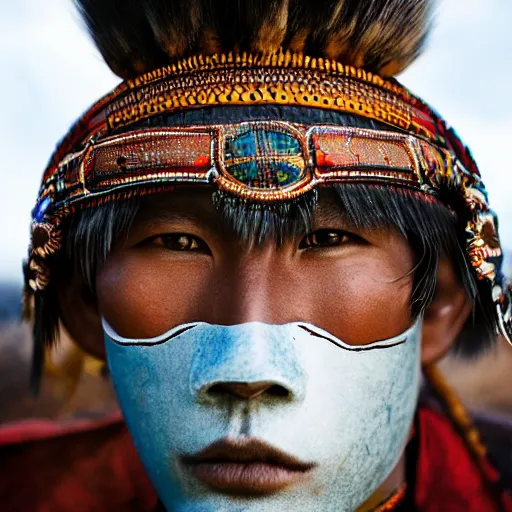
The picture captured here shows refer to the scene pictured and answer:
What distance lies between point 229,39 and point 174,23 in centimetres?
11

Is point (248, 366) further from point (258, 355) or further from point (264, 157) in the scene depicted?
point (264, 157)

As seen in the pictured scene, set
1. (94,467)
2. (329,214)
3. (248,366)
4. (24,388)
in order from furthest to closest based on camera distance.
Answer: (24,388) < (94,467) < (329,214) < (248,366)

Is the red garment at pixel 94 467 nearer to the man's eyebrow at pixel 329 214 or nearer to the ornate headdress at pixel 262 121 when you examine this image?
the ornate headdress at pixel 262 121

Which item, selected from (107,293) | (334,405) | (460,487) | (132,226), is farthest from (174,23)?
(460,487)

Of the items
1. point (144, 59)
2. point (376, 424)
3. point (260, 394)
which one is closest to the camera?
point (260, 394)

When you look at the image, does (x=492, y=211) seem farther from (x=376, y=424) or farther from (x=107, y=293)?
(x=107, y=293)

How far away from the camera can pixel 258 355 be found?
3.59 ft

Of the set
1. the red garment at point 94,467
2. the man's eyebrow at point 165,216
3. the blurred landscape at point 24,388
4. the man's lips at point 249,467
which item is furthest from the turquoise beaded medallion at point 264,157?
the blurred landscape at point 24,388

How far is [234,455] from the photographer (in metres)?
1.13

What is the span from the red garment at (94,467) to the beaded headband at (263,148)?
783 mm

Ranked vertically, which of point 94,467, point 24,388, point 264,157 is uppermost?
point 264,157

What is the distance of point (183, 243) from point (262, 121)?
10.8 inches

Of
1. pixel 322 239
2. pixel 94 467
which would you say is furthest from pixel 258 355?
pixel 94 467

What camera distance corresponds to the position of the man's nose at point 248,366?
109cm
